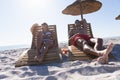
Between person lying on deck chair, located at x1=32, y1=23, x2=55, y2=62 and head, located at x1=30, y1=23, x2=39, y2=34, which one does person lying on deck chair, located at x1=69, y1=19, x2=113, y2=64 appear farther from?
head, located at x1=30, y1=23, x2=39, y2=34

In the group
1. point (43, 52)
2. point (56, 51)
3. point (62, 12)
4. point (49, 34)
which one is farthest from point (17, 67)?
point (62, 12)

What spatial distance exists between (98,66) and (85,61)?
3.90 ft

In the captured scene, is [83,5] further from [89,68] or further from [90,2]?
[89,68]

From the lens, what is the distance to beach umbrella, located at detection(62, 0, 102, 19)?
32.9ft

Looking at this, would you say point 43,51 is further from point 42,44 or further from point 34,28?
point 34,28

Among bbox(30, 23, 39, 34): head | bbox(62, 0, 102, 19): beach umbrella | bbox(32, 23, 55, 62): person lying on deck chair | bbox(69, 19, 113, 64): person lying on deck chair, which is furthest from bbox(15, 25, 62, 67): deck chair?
bbox(62, 0, 102, 19): beach umbrella

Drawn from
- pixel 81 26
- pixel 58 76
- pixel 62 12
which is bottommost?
pixel 58 76

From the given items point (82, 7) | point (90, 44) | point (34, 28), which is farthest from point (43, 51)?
point (82, 7)

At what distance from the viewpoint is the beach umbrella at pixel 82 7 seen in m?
10.0

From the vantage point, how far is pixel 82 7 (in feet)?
34.5

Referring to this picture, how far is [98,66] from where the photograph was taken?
4879 millimetres

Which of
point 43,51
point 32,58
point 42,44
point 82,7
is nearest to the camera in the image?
point 43,51

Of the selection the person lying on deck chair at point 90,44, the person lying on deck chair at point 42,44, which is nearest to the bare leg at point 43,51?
the person lying on deck chair at point 42,44

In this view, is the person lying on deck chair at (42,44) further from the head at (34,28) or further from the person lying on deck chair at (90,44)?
the head at (34,28)
